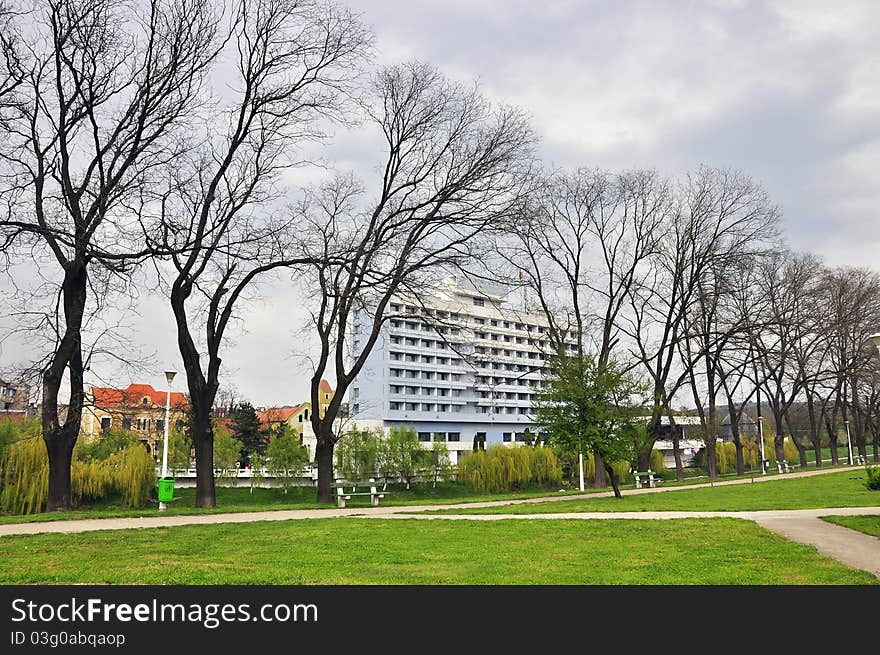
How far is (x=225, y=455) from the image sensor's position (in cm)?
5025

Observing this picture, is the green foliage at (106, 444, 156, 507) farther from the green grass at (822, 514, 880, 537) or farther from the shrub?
the shrub

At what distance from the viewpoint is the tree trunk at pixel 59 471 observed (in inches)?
760

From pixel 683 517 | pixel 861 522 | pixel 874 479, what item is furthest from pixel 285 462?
pixel 861 522

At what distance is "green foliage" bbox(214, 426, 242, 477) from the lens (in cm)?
4997

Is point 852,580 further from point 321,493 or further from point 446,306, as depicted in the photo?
point 446,306

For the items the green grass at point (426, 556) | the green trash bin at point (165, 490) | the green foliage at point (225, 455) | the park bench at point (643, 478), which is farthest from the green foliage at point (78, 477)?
the park bench at point (643, 478)

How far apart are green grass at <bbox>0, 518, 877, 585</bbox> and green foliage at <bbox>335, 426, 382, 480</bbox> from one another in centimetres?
3507

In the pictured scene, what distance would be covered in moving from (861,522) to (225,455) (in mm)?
43260

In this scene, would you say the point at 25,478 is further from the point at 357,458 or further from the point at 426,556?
the point at 357,458

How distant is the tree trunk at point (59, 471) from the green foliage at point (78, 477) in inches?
195

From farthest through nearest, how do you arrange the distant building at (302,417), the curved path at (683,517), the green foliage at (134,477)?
the distant building at (302,417) → the green foliage at (134,477) → the curved path at (683,517)

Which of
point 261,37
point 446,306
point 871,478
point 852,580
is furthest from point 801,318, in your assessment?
point 446,306

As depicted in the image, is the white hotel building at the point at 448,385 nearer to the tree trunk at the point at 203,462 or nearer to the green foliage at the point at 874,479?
the tree trunk at the point at 203,462

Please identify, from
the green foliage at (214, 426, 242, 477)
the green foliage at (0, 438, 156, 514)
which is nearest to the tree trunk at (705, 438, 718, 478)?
the green foliage at (0, 438, 156, 514)
